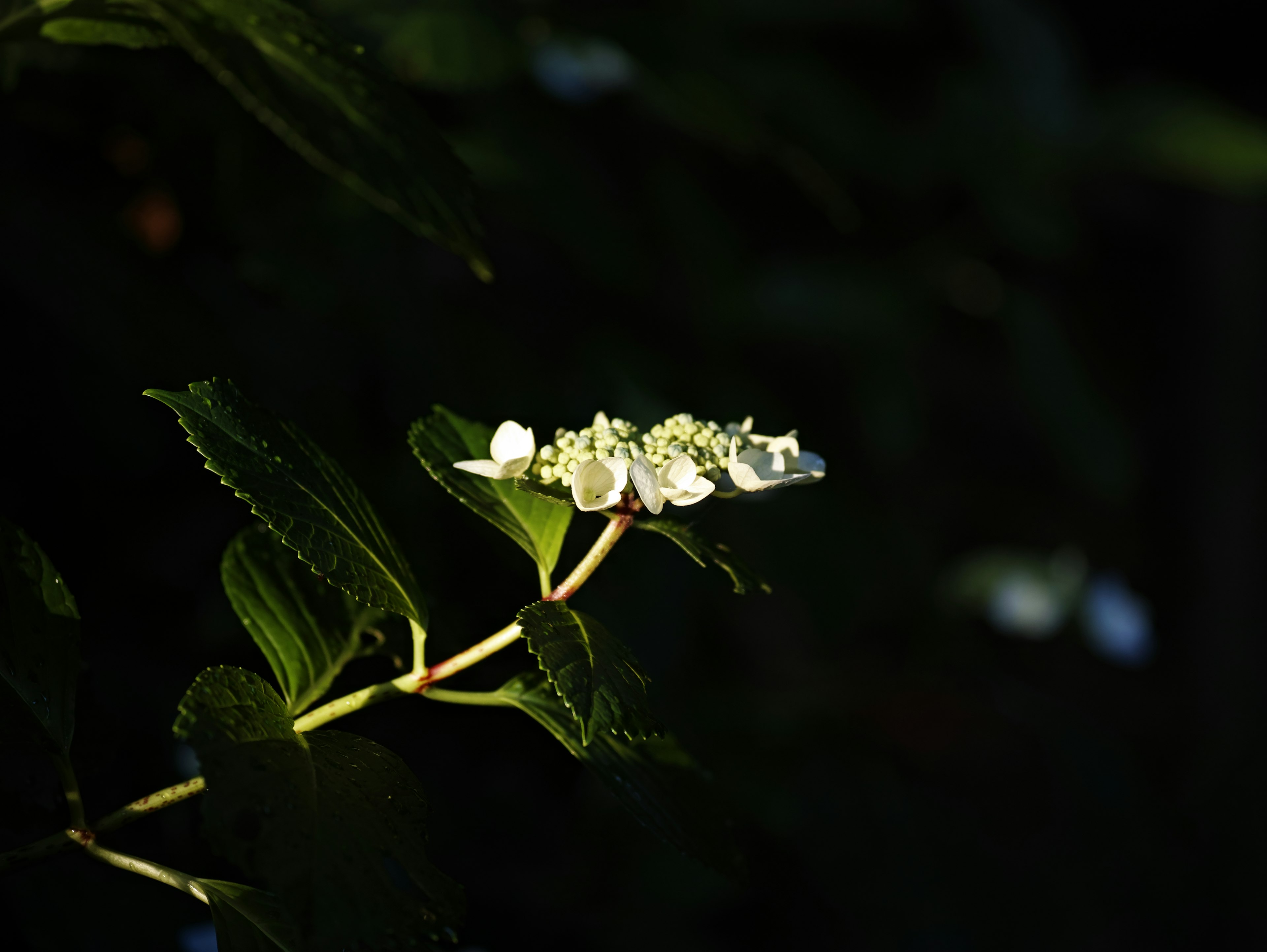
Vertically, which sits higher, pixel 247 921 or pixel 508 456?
pixel 508 456

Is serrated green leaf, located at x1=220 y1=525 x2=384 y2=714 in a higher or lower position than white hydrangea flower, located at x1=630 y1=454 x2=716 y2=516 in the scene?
lower

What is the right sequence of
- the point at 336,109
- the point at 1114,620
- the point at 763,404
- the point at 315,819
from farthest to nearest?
the point at 1114,620
the point at 763,404
the point at 336,109
the point at 315,819

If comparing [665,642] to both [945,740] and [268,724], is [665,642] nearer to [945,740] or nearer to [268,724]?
[268,724]

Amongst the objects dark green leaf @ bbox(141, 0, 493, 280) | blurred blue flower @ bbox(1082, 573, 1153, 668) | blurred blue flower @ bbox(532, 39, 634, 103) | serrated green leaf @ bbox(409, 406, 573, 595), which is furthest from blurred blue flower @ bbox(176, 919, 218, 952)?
blurred blue flower @ bbox(1082, 573, 1153, 668)

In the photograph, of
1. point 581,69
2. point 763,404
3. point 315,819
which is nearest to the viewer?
point 315,819

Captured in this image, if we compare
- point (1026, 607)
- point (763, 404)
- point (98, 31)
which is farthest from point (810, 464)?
point (1026, 607)

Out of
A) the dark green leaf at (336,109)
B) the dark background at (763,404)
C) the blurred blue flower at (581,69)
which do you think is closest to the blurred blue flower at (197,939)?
the dark background at (763,404)

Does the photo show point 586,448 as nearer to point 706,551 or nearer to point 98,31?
point 706,551

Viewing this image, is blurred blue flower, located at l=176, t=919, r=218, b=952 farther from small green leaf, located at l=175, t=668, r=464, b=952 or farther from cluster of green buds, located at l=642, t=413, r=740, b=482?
cluster of green buds, located at l=642, t=413, r=740, b=482
